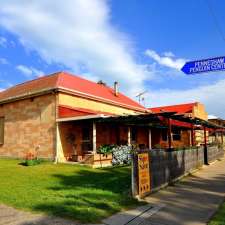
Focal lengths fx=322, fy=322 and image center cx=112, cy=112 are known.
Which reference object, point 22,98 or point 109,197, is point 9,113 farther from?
point 109,197

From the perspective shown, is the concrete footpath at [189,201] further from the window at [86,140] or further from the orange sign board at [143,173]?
the window at [86,140]

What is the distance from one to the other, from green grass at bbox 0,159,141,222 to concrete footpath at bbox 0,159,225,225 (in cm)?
38

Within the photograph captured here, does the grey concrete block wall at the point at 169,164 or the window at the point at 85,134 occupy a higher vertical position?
the window at the point at 85,134

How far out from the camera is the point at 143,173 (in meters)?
9.60

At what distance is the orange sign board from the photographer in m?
9.40

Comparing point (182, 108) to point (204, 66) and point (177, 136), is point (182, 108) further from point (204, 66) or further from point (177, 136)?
point (204, 66)

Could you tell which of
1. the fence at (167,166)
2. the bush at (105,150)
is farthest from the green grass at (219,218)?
the bush at (105,150)

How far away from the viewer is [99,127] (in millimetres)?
22250

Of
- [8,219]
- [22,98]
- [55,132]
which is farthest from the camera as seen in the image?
[22,98]

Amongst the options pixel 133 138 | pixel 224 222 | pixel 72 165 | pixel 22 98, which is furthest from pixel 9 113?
pixel 224 222

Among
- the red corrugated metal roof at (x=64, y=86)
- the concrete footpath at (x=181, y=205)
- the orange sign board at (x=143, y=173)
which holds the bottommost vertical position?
the concrete footpath at (x=181, y=205)

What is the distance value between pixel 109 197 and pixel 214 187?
194 inches

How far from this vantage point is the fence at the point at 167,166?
10.3 metres

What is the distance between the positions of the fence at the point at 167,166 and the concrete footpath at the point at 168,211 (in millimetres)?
413
